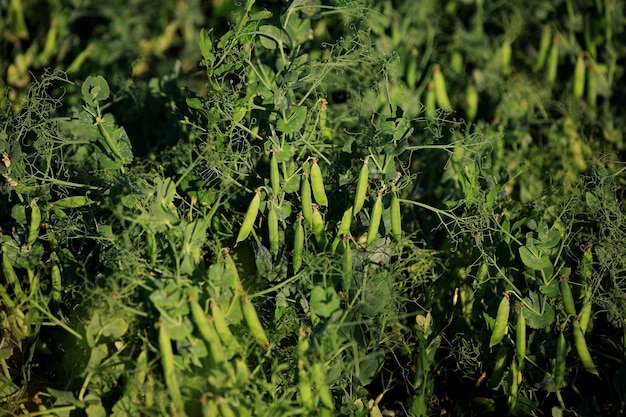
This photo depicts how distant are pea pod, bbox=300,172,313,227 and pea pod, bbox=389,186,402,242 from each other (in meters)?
0.16

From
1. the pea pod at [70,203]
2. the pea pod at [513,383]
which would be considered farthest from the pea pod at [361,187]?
the pea pod at [70,203]

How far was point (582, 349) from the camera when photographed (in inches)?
55.9

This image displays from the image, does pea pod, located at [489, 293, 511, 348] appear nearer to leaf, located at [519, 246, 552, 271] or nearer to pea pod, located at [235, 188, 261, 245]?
leaf, located at [519, 246, 552, 271]

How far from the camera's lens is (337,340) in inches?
50.0

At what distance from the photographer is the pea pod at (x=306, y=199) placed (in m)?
1.43

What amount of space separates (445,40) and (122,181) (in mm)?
1716

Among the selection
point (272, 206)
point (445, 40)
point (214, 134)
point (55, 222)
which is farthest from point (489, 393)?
point (445, 40)

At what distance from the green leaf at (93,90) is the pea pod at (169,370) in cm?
56

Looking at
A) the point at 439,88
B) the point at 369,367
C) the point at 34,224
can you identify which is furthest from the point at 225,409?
the point at 439,88

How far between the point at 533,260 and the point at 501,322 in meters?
0.14

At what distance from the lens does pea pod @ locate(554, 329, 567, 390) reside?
140cm

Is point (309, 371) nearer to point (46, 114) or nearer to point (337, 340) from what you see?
point (337, 340)

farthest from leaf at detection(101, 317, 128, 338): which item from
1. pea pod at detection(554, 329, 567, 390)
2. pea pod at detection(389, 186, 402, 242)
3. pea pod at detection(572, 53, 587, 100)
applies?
pea pod at detection(572, 53, 587, 100)

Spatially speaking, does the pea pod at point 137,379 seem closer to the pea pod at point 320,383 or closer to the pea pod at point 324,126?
the pea pod at point 320,383
